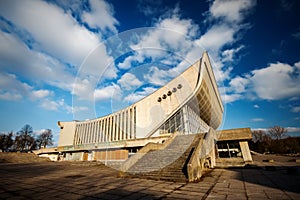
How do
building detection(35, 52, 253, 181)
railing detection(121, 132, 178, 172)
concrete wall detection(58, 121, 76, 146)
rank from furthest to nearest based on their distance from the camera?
concrete wall detection(58, 121, 76, 146), building detection(35, 52, 253, 181), railing detection(121, 132, 178, 172)

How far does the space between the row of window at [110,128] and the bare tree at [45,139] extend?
87.0ft

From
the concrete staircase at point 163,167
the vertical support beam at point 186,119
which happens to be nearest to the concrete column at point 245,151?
the vertical support beam at point 186,119

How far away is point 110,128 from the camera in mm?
28234

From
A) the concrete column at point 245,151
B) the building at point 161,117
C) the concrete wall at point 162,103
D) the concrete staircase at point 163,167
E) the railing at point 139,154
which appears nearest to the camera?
the concrete staircase at point 163,167

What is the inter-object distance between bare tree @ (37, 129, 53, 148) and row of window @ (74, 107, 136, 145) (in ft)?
87.0

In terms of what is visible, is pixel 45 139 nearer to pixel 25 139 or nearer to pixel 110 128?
pixel 25 139

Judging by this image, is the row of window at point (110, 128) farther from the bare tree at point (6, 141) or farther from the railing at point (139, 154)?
the bare tree at point (6, 141)

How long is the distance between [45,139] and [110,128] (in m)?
44.3

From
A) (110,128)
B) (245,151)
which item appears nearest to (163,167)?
(245,151)

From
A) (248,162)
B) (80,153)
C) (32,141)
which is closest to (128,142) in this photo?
(248,162)

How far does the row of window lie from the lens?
23078mm

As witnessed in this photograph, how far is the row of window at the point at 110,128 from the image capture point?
23.1m

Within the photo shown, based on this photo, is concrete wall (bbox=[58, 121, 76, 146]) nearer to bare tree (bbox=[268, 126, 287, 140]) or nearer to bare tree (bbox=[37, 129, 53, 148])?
bare tree (bbox=[37, 129, 53, 148])

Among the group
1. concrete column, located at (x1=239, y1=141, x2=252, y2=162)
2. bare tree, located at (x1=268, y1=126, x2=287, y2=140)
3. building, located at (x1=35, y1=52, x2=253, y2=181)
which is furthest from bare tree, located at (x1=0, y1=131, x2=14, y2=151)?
bare tree, located at (x1=268, y1=126, x2=287, y2=140)
